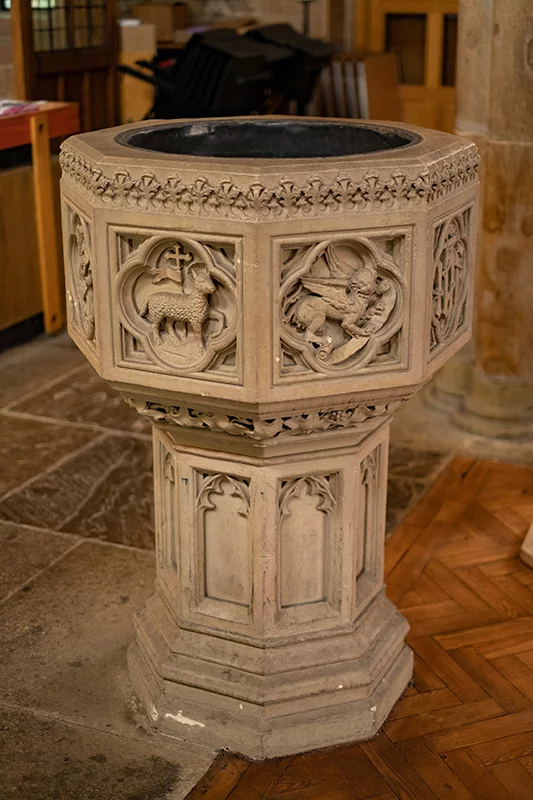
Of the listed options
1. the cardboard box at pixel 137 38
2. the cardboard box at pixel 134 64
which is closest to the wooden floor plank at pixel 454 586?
the cardboard box at pixel 134 64

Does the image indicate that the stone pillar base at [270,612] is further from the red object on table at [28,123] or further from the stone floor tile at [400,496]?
the red object on table at [28,123]

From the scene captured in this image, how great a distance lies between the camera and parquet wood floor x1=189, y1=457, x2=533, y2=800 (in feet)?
6.92

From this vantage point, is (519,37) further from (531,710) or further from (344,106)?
(344,106)

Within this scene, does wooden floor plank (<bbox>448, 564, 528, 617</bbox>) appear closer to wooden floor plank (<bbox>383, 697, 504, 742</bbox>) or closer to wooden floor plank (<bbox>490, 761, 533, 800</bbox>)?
wooden floor plank (<bbox>383, 697, 504, 742</bbox>)

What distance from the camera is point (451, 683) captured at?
2.44m

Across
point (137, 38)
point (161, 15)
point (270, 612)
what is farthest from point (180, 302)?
point (161, 15)

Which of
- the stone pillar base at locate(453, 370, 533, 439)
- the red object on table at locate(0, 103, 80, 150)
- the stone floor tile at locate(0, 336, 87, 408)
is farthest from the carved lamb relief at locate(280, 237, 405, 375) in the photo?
the red object on table at locate(0, 103, 80, 150)

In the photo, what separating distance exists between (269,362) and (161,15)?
18.9 feet

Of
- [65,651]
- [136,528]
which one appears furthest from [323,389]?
[136,528]

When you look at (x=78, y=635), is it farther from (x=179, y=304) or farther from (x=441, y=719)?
(x=179, y=304)

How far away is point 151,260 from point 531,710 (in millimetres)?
1274

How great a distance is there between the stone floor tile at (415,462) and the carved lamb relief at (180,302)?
1.74 m

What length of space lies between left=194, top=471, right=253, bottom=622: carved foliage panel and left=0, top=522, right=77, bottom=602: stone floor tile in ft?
2.51

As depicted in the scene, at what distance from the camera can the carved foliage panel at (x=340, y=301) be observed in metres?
1.84
